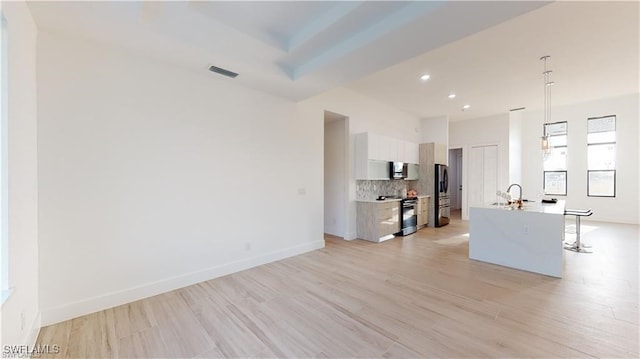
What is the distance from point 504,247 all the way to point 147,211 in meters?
4.97

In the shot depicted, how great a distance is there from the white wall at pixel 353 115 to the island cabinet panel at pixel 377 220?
0.55ft

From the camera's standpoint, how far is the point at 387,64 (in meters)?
3.12

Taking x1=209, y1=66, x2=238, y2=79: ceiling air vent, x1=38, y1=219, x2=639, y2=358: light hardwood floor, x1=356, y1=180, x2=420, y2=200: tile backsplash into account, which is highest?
x1=209, y1=66, x2=238, y2=79: ceiling air vent

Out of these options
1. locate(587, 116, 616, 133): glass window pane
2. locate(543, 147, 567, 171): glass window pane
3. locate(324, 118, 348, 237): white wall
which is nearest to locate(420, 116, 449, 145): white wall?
locate(543, 147, 567, 171): glass window pane

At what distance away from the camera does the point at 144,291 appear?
2895 millimetres

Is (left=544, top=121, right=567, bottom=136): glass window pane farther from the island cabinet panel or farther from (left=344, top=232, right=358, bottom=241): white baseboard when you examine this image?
(left=344, top=232, right=358, bottom=241): white baseboard

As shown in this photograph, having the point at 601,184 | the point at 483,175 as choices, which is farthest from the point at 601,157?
the point at 483,175

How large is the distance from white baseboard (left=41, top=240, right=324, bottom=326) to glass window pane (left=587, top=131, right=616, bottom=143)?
29.2 ft

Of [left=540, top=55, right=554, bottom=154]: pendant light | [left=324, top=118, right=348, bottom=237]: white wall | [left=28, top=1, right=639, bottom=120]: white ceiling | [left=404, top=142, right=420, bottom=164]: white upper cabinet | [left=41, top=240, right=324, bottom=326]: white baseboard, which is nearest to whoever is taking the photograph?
[left=28, top=1, right=639, bottom=120]: white ceiling

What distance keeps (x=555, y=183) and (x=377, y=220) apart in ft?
20.5

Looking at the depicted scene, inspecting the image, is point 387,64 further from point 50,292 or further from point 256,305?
point 50,292

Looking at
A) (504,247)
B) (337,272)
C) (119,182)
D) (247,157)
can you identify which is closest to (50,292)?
(119,182)

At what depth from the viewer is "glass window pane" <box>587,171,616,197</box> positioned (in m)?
6.79

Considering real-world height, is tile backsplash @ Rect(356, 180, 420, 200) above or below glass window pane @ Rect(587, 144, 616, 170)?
below
